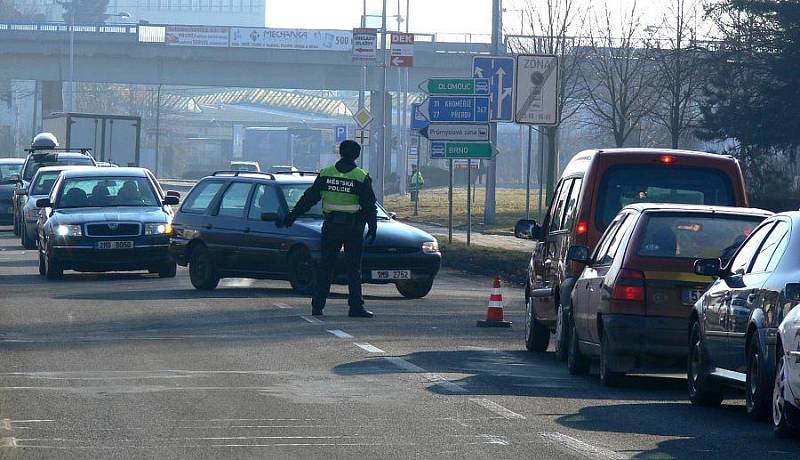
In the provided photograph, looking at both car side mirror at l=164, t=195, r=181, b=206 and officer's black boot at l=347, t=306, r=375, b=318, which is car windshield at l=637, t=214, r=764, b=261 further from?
car side mirror at l=164, t=195, r=181, b=206

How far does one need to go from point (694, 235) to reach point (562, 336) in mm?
1920

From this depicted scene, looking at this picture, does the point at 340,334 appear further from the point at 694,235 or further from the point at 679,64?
the point at 679,64

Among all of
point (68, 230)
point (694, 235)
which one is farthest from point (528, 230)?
point (68, 230)

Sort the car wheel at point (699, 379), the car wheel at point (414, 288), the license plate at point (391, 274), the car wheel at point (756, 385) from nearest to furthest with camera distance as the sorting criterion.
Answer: the car wheel at point (756, 385) < the car wheel at point (699, 379) < the license plate at point (391, 274) < the car wheel at point (414, 288)

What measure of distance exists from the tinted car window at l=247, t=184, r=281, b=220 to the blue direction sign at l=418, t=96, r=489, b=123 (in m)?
11.8

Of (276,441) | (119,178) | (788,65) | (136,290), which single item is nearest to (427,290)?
(136,290)

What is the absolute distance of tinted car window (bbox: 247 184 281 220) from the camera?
22.0 m

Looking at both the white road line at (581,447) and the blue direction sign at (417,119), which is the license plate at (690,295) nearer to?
the white road line at (581,447)

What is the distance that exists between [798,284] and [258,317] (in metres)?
8.95

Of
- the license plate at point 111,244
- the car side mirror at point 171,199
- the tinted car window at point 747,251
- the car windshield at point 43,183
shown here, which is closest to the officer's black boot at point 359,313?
the license plate at point 111,244

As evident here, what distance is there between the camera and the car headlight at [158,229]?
929 inches

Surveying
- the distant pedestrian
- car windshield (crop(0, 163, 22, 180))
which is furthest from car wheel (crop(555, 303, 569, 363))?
the distant pedestrian

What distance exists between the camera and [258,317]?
58.3 feet

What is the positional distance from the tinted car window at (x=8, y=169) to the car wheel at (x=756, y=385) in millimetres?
33538
